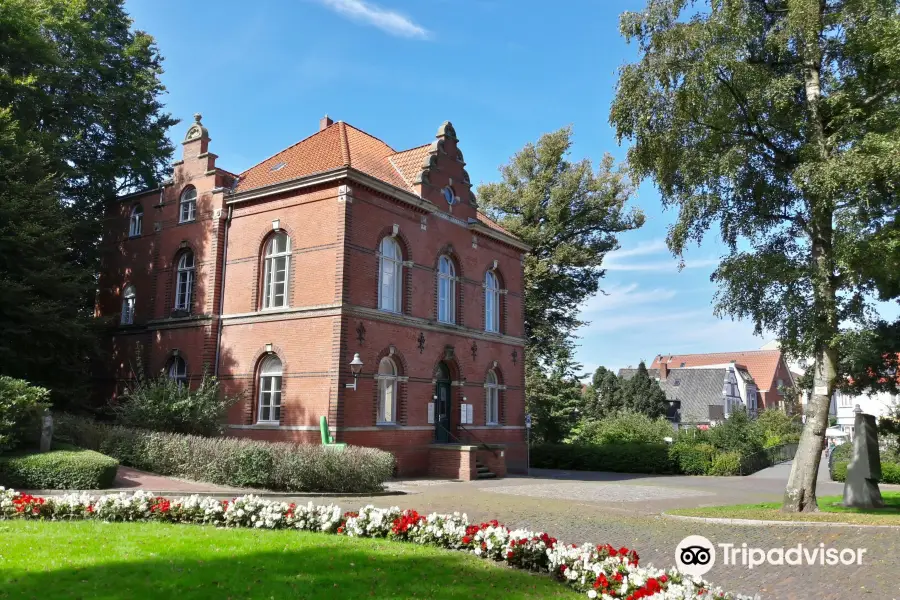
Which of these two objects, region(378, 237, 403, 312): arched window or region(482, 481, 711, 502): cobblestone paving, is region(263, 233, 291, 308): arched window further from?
region(482, 481, 711, 502): cobblestone paving

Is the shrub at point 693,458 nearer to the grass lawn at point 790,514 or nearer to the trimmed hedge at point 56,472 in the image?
the grass lawn at point 790,514

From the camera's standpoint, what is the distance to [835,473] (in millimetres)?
26984

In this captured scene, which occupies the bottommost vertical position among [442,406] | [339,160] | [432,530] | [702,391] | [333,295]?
[432,530]

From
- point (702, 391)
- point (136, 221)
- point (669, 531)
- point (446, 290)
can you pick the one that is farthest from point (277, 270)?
point (702, 391)

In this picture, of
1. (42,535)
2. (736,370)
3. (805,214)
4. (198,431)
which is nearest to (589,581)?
(42,535)

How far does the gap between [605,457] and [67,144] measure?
23840mm

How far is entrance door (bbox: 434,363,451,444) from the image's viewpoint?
24.0 meters

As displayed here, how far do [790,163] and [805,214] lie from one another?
1.23 m

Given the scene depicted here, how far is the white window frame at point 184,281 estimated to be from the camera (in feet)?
79.9

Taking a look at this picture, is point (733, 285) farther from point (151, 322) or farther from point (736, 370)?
point (736, 370)

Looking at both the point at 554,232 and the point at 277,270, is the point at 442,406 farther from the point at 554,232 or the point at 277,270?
the point at 554,232

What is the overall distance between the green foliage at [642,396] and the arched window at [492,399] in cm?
2169

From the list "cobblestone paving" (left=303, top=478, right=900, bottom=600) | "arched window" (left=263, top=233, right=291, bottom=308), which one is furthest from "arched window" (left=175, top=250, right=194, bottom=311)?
"cobblestone paving" (left=303, top=478, right=900, bottom=600)

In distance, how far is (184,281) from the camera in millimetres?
24719
